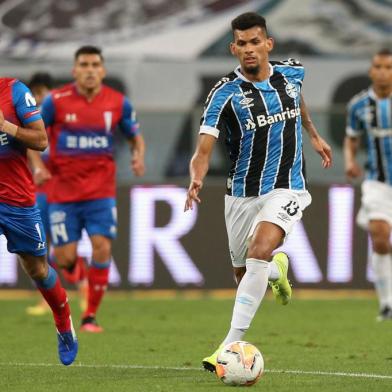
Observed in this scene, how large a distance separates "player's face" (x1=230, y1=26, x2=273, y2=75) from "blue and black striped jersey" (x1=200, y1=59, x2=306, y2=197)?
0.35ft

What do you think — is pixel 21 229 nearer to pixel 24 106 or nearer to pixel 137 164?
pixel 24 106

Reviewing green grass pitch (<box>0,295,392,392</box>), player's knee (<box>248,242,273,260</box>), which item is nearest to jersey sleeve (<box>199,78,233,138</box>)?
player's knee (<box>248,242,273,260</box>)

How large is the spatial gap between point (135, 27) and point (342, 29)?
11.4 feet

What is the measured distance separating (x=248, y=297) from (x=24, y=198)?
159 centimetres

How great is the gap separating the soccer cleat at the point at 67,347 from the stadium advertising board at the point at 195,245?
22.3 ft

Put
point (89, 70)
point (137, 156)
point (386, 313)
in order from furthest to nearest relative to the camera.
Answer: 1. point (386, 313)
2. point (137, 156)
3. point (89, 70)

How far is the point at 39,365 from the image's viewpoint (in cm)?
938

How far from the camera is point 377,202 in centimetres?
1353

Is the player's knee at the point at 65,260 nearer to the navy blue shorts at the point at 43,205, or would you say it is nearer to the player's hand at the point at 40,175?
the player's hand at the point at 40,175

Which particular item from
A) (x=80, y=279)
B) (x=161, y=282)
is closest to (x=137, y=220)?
(x=161, y=282)

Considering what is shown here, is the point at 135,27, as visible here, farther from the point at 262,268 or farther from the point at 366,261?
the point at 262,268

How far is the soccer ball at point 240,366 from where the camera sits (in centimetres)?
809

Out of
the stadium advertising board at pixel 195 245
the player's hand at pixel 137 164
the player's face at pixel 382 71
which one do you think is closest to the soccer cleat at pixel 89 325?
the player's hand at pixel 137 164

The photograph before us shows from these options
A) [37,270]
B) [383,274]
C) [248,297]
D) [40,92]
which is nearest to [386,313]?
[383,274]
